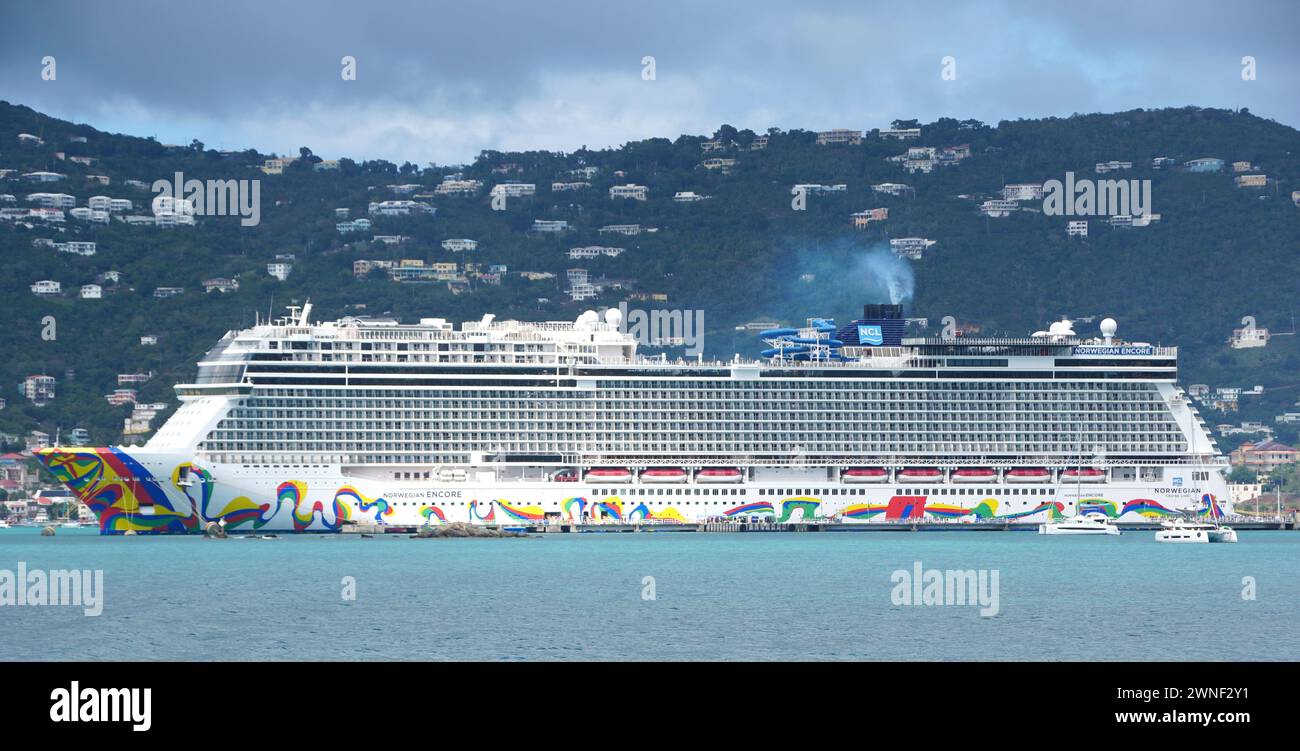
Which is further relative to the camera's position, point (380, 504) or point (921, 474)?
point (921, 474)

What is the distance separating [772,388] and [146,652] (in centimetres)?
5412

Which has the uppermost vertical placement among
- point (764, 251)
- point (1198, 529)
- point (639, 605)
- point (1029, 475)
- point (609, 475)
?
point (764, 251)

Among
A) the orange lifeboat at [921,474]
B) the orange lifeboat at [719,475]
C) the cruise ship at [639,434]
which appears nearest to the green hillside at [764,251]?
the cruise ship at [639,434]

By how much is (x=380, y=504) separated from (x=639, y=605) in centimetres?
3373

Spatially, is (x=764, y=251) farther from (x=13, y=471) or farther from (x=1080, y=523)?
(x=1080, y=523)

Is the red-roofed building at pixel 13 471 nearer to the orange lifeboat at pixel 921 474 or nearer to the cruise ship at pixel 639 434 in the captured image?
the cruise ship at pixel 639 434

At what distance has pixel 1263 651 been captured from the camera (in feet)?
120

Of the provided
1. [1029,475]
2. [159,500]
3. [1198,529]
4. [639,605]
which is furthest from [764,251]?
[639,605]

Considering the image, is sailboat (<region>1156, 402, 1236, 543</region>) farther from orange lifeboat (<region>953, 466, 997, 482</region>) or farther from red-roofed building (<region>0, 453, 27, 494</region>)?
red-roofed building (<region>0, 453, 27, 494</region>)

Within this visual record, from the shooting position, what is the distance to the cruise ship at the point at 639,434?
7606cm

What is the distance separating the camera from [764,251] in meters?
176

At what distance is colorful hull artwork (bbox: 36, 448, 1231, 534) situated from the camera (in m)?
73.6

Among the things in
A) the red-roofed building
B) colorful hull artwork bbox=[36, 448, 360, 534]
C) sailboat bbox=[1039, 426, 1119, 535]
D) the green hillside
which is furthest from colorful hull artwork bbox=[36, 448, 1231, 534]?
the green hillside
